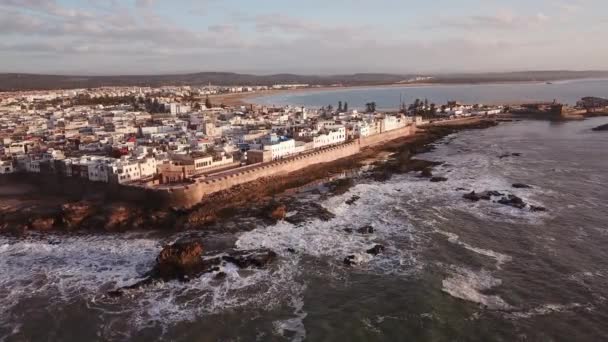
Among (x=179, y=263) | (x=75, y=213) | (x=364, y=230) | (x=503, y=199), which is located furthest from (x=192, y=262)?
(x=503, y=199)

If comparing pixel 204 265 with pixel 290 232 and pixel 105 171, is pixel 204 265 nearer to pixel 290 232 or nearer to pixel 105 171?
pixel 290 232

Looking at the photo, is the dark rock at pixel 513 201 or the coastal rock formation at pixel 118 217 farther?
the dark rock at pixel 513 201

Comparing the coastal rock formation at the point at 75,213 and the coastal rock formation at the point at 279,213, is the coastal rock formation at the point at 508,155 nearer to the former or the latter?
the coastal rock formation at the point at 279,213

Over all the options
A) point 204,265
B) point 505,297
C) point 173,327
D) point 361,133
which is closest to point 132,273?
point 204,265

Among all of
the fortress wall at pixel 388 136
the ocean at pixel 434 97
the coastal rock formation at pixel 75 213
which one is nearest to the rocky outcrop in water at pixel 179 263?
the coastal rock formation at pixel 75 213

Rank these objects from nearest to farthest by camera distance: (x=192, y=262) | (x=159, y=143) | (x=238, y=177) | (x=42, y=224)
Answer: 1. (x=192, y=262)
2. (x=42, y=224)
3. (x=238, y=177)
4. (x=159, y=143)

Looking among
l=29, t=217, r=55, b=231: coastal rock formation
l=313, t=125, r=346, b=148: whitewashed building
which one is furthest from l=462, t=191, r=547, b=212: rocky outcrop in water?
l=29, t=217, r=55, b=231: coastal rock formation

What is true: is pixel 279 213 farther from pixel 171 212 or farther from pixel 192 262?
pixel 192 262

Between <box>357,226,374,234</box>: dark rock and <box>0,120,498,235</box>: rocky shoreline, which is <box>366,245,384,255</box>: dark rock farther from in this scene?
<box>0,120,498,235</box>: rocky shoreline
